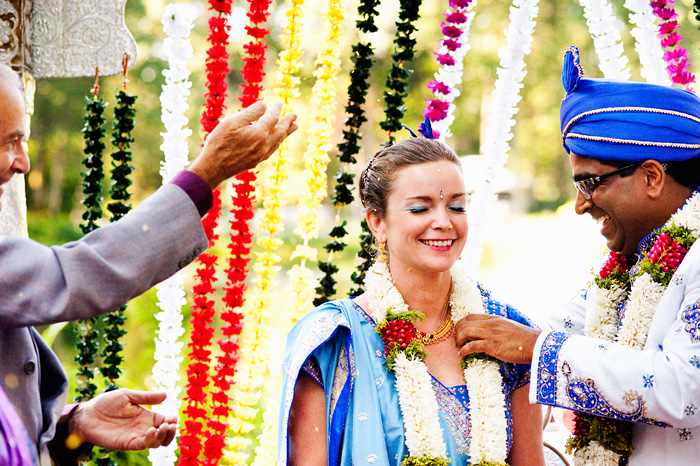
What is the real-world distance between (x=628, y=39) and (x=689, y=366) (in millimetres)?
17137

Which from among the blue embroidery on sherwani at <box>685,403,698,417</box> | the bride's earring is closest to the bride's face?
the bride's earring

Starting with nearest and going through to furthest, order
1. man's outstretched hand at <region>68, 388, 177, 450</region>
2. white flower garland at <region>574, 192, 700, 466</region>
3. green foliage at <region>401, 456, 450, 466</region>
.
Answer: man's outstretched hand at <region>68, 388, 177, 450</region>, green foliage at <region>401, 456, 450, 466</region>, white flower garland at <region>574, 192, 700, 466</region>

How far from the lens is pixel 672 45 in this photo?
397 centimetres

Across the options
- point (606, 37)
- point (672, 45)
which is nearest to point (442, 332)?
point (606, 37)

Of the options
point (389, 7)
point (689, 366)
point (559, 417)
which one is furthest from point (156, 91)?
point (689, 366)

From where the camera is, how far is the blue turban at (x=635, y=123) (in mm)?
2414

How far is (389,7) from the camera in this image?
1552cm

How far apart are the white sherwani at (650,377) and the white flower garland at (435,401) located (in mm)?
181

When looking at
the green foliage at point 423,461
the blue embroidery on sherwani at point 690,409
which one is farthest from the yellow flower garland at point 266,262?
the blue embroidery on sherwani at point 690,409

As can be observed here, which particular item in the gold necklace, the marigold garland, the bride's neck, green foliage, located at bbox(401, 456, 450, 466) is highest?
the marigold garland

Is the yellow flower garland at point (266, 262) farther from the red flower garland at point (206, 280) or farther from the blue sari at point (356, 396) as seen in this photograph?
the blue sari at point (356, 396)

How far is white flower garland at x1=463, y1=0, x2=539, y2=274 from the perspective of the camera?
13.0ft

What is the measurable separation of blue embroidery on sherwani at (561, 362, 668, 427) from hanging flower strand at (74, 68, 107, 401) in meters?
2.61

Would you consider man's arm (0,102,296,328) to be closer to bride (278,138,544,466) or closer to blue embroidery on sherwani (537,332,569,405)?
bride (278,138,544,466)
